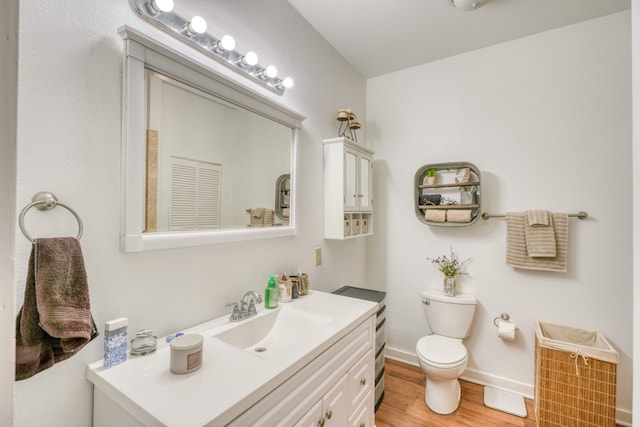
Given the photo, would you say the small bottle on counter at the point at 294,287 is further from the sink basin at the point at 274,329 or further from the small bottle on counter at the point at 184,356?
the small bottle on counter at the point at 184,356

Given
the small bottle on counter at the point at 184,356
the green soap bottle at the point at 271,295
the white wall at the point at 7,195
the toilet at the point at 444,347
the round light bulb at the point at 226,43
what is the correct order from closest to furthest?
the white wall at the point at 7,195 → the small bottle on counter at the point at 184,356 → the round light bulb at the point at 226,43 → the green soap bottle at the point at 271,295 → the toilet at the point at 444,347

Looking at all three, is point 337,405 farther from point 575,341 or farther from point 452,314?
point 575,341

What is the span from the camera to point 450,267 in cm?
Result: 228

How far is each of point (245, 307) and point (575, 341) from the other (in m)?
2.17

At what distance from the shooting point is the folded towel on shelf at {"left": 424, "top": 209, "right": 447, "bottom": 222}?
2.25 metres

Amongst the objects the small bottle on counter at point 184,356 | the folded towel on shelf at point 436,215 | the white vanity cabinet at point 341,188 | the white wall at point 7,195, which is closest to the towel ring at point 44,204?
the small bottle on counter at point 184,356

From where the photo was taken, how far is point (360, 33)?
2066mm

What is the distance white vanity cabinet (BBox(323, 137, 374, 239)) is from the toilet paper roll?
123 cm

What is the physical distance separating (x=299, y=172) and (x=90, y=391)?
1.37 metres

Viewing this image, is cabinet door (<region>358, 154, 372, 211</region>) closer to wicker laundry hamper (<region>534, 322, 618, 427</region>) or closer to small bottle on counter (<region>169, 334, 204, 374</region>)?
wicker laundry hamper (<region>534, 322, 618, 427</region>)

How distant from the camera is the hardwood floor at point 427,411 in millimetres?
1811

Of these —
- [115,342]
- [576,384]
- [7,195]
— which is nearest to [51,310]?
[115,342]

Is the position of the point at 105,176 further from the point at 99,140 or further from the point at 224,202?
the point at 224,202

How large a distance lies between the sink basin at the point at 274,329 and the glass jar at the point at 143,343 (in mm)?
280
